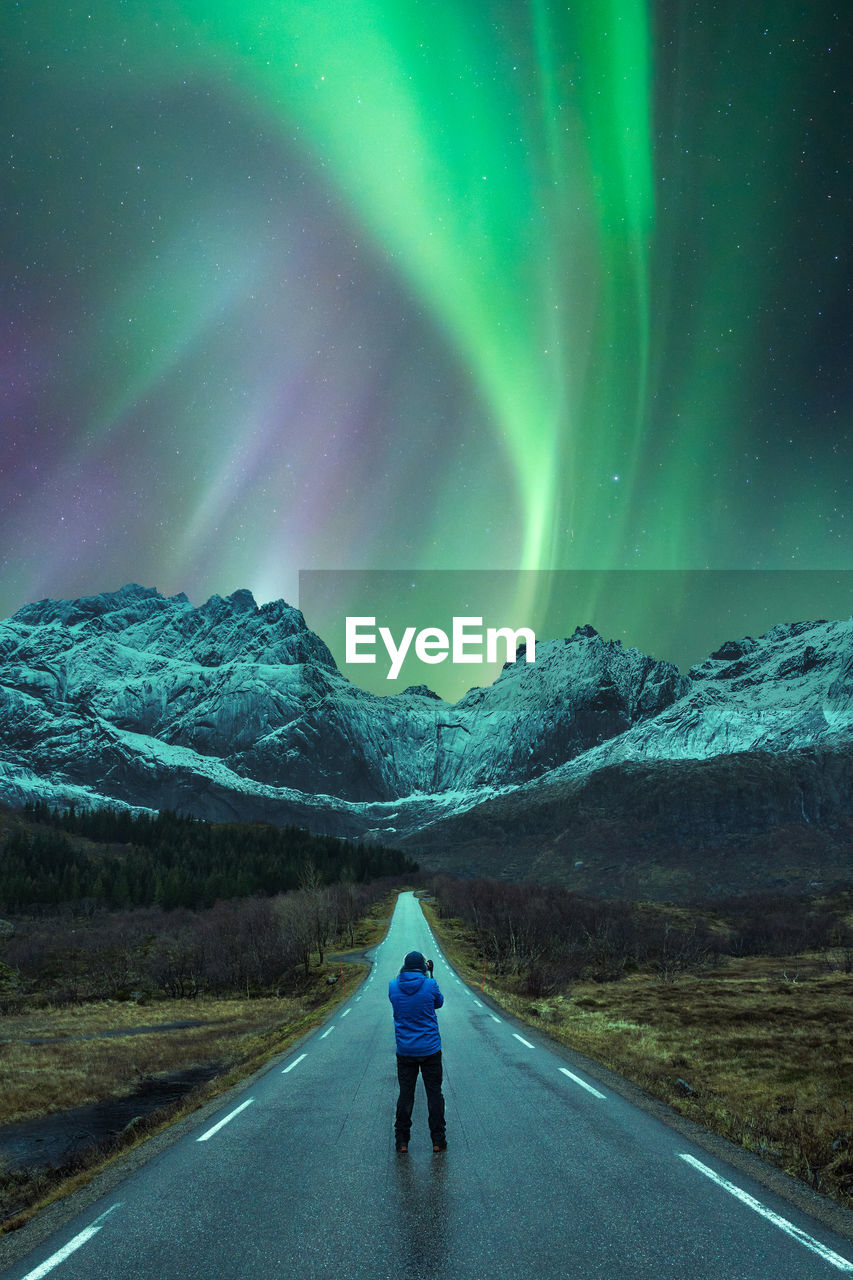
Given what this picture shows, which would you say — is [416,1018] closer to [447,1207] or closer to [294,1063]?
[447,1207]

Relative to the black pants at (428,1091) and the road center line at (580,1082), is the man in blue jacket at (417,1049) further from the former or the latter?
the road center line at (580,1082)

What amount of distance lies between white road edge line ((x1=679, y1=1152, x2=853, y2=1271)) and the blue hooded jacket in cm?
342

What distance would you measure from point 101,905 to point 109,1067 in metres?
102

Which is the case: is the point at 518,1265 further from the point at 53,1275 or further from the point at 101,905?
the point at 101,905

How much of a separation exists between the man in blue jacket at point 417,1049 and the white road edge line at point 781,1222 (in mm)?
3151

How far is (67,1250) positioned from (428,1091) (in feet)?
14.2

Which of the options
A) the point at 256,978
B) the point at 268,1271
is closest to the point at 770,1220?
the point at 268,1271

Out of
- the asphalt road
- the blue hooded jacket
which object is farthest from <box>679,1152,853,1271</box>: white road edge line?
the blue hooded jacket

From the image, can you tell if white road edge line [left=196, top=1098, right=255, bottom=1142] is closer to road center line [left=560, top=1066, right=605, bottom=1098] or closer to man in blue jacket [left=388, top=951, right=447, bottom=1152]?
man in blue jacket [left=388, top=951, right=447, bottom=1152]

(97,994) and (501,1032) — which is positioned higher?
(501,1032)

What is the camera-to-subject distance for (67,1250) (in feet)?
23.3

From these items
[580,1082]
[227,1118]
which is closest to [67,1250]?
[227,1118]

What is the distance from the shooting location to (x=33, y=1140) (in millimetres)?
21047

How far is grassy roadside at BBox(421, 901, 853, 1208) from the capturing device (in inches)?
464
